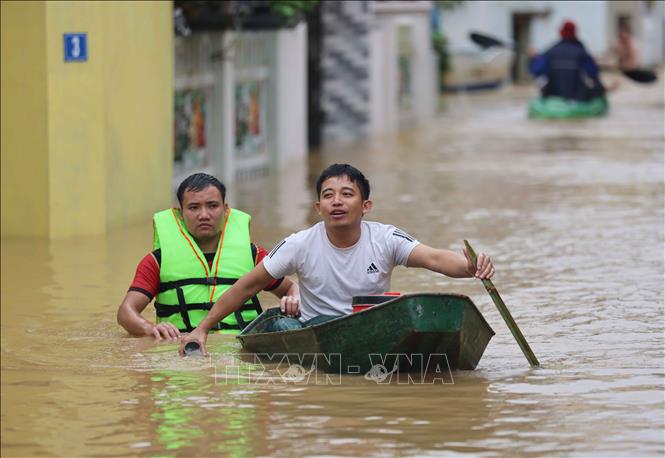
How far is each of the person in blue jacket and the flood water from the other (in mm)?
13753

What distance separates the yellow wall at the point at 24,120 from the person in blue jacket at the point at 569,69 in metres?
19.4

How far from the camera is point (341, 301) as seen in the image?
355 inches

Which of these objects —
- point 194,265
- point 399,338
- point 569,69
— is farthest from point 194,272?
point 569,69

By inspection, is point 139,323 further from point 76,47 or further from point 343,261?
point 76,47

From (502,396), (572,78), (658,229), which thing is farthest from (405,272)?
(572,78)

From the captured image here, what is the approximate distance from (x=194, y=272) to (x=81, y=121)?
6.03 meters

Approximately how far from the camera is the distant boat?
48500 mm

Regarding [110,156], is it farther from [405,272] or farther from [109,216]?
[405,272]

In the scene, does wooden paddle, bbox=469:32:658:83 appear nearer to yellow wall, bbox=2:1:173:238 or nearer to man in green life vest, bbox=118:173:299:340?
yellow wall, bbox=2:1:173:238

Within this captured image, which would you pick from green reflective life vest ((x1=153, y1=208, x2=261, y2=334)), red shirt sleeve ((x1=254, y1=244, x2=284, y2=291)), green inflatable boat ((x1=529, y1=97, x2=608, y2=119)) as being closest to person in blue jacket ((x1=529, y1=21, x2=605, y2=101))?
green inflatable boat ((x1=529, y1=97, x2=608, y2=119))

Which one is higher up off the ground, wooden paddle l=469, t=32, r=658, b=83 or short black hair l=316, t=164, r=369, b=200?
wooden paddle l=469, t=32, r=658, b=83

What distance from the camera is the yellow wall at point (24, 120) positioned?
50.2 ft

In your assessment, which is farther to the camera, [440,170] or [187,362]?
[440,170]

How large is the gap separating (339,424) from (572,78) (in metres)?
26.4
